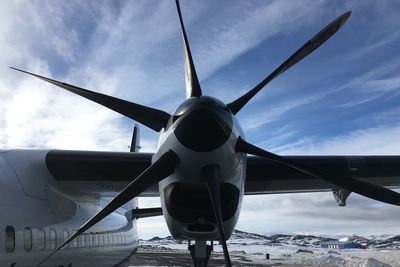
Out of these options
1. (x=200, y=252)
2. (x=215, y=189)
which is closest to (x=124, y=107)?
(x=215, y=189)

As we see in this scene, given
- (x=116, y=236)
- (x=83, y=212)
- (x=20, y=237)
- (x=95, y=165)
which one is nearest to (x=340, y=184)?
(x=95, y=165)

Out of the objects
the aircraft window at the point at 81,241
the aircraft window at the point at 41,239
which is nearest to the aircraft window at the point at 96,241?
the aircraft window at the point at 81,241

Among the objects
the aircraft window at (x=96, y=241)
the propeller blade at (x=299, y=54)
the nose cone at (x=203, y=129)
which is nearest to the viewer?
the nose cone at (x=203, y=129)

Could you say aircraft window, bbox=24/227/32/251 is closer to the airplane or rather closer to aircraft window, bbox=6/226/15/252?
the airplane

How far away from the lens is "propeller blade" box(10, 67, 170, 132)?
695 cm

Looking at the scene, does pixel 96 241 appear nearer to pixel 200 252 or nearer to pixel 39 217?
pixel 39 217

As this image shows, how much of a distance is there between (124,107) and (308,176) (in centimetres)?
401

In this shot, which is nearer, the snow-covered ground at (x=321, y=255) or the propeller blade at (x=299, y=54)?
the propeller blade at (x=299, y=54)

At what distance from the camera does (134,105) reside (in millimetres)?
7176

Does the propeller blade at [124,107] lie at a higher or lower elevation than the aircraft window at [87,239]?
higher

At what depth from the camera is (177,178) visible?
627 cm

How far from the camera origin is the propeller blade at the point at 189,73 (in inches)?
250

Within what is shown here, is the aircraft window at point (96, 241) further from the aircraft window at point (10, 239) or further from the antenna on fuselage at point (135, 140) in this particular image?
the antenna on fuselage at point (135, 140)

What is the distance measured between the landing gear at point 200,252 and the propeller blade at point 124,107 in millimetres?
2114
